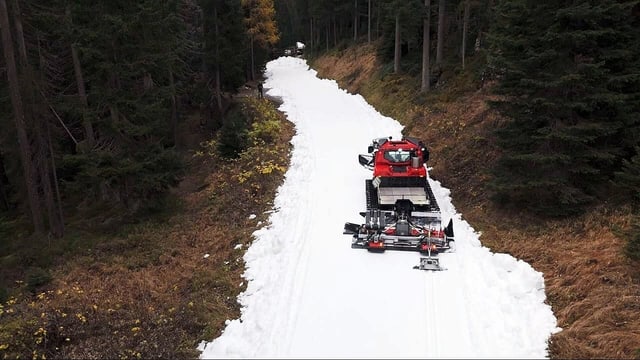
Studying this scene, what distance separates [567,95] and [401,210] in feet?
18.4

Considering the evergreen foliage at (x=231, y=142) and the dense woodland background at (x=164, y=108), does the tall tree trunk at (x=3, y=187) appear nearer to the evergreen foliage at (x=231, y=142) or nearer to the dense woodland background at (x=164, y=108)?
the dense woodland background at (x=164, y=108)

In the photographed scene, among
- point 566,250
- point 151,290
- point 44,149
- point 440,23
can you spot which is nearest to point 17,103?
point 44,149

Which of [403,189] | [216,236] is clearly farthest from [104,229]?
[403,189]

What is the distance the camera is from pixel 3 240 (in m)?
16.9

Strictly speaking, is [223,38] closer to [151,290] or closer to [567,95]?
[151,290]

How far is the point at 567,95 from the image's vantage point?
12.2 m

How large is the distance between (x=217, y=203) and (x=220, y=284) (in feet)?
22.0

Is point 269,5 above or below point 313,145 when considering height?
above

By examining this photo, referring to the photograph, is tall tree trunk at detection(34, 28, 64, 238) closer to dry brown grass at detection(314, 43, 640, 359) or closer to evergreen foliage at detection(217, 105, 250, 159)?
evergreen foliage at detection(217, 105, 250, 159)

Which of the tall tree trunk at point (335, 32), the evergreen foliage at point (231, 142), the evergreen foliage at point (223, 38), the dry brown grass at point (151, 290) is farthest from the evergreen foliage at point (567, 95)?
the tall tree trunk at point (335, 32)

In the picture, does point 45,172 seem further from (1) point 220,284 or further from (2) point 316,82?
(2) point 316,82

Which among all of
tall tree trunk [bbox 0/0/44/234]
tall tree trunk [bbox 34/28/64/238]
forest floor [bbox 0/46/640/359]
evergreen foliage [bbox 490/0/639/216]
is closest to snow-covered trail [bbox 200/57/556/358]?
forest floor [bbox 0/46/640/359]

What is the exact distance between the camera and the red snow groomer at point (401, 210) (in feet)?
39.8

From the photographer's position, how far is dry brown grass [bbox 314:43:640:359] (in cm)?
825
